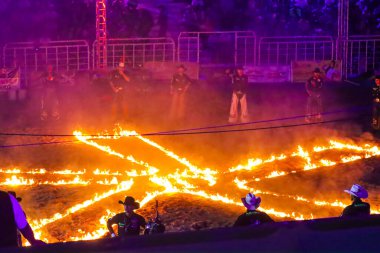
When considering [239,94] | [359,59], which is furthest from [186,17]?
[239,94]

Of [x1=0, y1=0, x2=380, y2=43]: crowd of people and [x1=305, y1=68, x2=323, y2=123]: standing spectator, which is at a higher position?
[x1=0, y1=0, x2=380, y2=43]: crowd of people

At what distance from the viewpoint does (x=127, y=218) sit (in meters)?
7.50

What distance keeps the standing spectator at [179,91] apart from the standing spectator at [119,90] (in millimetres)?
1484

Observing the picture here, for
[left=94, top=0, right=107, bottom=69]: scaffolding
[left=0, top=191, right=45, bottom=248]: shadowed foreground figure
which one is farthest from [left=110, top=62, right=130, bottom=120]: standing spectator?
[left=0, top=191, right=45, bottom=248]: shadowed foreground figure

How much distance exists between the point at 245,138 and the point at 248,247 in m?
12.6

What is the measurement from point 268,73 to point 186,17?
37.5 ft

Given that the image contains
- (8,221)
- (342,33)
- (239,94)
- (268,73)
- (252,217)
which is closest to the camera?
(8,221)

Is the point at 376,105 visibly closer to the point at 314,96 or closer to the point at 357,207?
the point at 314,96

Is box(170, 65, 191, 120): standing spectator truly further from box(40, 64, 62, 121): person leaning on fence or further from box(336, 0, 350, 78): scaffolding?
box(336, 0, 350, 78): scaffolding

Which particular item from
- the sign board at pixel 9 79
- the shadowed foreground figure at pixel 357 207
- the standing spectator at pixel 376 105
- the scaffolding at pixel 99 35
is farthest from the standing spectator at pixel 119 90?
the shadowed foreground figure at pixel 357 207

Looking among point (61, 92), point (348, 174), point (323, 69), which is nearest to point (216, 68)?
point (323, 69)

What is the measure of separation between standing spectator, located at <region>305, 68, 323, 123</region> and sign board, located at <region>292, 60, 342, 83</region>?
17.9 feet

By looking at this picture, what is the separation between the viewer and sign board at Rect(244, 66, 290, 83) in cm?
2172

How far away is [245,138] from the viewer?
15.6 metres
